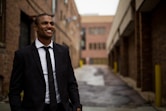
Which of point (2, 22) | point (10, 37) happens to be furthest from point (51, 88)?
point (10, 37)

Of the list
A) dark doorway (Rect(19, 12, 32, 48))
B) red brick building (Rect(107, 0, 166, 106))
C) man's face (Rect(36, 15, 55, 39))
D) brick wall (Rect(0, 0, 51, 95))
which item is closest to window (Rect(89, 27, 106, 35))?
dark doorway (Rect(19, 12, 32, 48))

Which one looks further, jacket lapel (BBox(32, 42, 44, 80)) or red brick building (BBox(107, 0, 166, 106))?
red brick building (BBox(107, 0, 166, 106))

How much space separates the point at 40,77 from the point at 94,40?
58.4 m

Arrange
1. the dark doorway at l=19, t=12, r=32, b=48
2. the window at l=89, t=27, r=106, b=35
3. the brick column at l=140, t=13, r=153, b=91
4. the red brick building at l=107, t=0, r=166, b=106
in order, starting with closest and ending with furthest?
the red brick building at l=107, t=0, r=166, b=106, the brick column at l=140, t=13, r=153, b=91, the dark doorway at l=19, t=12, r=32, b=48, the window at l=89, t=27, r=106, b=35

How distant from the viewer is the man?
228 cm

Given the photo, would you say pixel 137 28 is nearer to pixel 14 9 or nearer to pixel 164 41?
pixel 164 41

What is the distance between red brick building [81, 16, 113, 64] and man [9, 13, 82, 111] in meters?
57.7

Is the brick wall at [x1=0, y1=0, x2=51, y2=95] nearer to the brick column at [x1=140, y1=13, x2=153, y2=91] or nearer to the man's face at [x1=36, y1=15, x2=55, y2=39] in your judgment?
the brick column at [x1=140, y1=13, x2=153, y2=91]

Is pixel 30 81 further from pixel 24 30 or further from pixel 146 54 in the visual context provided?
pixel 24 30

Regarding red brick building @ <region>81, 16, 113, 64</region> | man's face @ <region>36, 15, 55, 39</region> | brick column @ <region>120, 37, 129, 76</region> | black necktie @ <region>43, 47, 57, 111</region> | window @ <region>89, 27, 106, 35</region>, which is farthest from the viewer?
window @ <region>89, 27, 106, 35</region>

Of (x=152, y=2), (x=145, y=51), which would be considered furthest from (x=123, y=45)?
(x=152, y=2)

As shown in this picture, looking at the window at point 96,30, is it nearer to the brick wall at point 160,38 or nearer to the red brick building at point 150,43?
the red brick building at point 150,43

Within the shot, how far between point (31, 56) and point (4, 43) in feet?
22.2

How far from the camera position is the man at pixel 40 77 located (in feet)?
7.48
